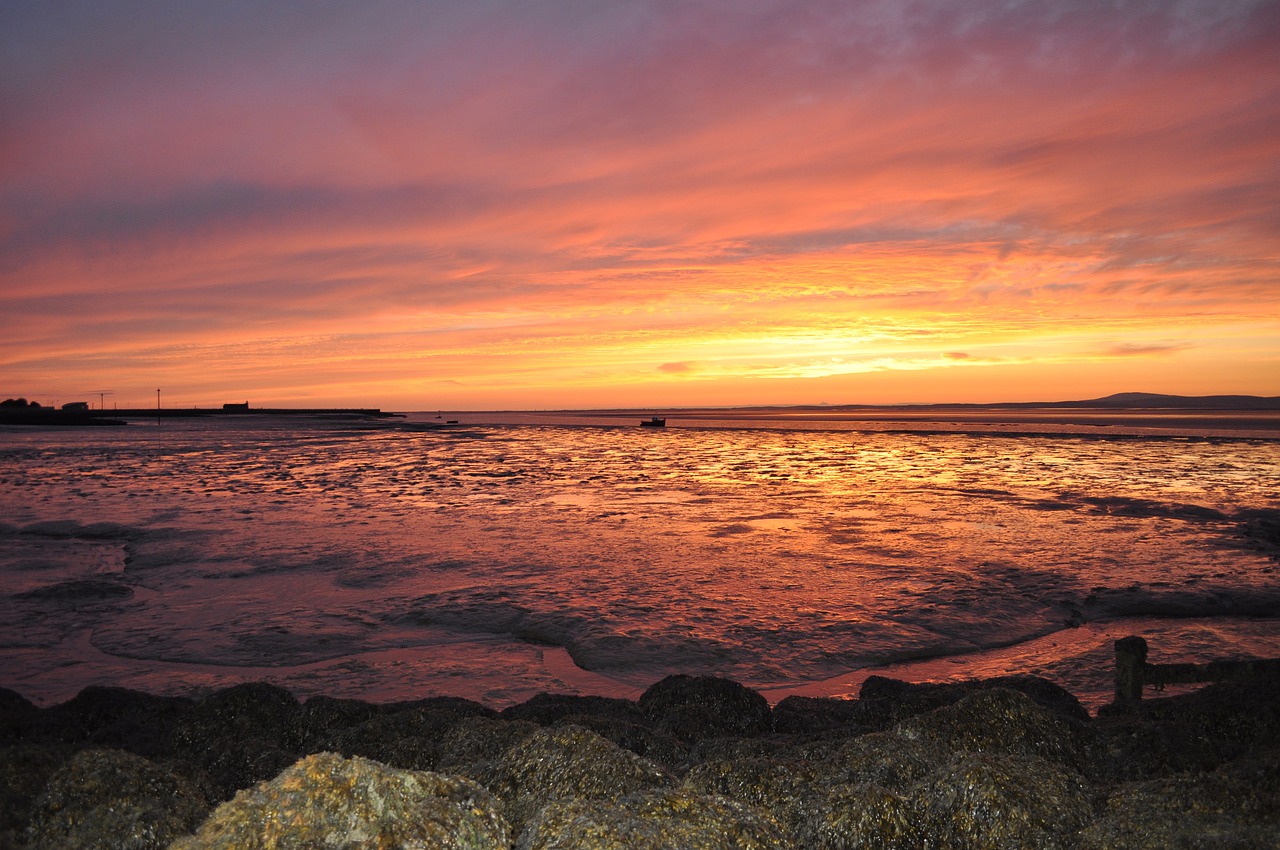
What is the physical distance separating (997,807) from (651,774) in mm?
1649

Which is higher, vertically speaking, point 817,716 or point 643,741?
point 643,741

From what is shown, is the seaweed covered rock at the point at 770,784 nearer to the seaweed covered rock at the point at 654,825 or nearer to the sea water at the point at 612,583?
the seaweed covered rock at the point at 654,825

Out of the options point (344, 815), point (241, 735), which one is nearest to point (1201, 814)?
point (344, 815)

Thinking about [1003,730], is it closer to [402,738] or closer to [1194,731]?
[1194,731]

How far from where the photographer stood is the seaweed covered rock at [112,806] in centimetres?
344

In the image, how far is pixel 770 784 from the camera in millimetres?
4027

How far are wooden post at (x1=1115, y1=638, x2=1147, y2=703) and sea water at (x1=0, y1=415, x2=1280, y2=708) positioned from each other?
1.02 meters

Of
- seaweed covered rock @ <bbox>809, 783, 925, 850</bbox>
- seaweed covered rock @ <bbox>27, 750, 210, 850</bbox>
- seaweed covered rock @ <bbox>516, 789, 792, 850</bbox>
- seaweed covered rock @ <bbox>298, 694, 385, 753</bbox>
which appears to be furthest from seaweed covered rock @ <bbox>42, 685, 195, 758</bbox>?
seaweed covered rock @ <bbox>809, 783, 925, 850</bbox>

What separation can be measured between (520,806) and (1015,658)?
23.1 feet

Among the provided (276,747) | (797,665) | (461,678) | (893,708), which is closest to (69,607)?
(461,678)

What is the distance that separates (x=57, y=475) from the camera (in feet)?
88.3

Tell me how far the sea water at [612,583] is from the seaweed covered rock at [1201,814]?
4.48m

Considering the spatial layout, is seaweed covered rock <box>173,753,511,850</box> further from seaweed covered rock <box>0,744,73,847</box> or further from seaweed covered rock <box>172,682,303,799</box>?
seaweed covered rock <box>172,682,303,799</box>

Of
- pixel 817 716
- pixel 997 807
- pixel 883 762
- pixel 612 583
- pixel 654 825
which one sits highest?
A: pixel 654 825
